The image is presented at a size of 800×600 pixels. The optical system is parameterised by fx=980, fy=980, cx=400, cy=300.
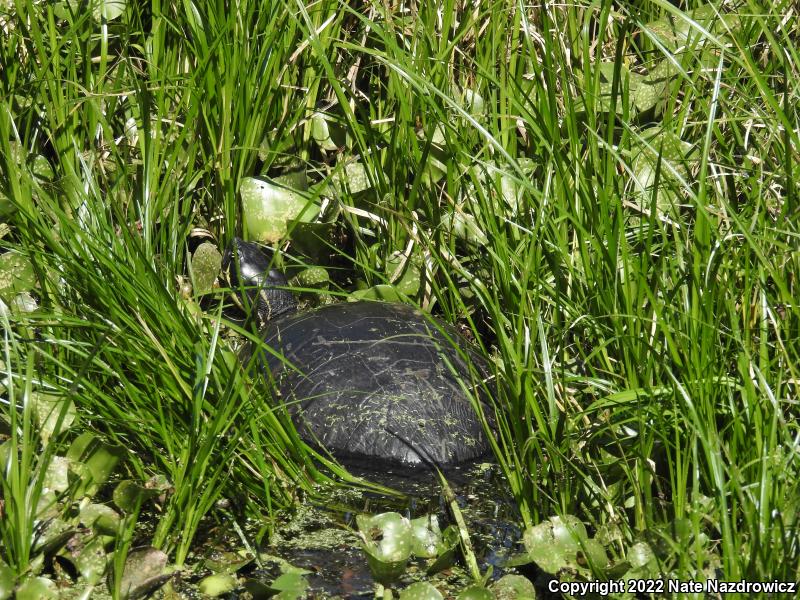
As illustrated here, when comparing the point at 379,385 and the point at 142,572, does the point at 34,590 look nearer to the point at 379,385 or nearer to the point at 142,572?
the point at 142,572

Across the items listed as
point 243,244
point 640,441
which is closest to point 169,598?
point 640,441

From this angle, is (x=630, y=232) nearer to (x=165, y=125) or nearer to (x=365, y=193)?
(x=365, y=193)

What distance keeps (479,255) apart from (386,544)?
1.09 m

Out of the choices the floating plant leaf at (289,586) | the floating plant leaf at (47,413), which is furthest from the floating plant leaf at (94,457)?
the floating plant leaf at (289,586)

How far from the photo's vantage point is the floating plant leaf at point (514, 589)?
5.94 feet

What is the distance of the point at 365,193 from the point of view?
10.9ft

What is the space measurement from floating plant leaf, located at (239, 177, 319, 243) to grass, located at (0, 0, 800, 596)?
0.26 feet

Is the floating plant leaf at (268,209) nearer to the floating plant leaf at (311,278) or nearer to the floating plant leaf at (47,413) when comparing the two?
the floating plant leaf at (311,278)

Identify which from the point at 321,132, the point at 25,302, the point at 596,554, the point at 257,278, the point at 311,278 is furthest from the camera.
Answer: the point at 321,132

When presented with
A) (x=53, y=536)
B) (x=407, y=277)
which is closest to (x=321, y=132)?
(x=407, y=277)

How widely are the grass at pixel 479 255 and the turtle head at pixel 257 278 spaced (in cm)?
14

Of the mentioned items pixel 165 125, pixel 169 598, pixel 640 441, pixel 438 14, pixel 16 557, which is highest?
pixel 438 14

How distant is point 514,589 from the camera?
1.82 metres

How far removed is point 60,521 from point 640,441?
1.12 m
